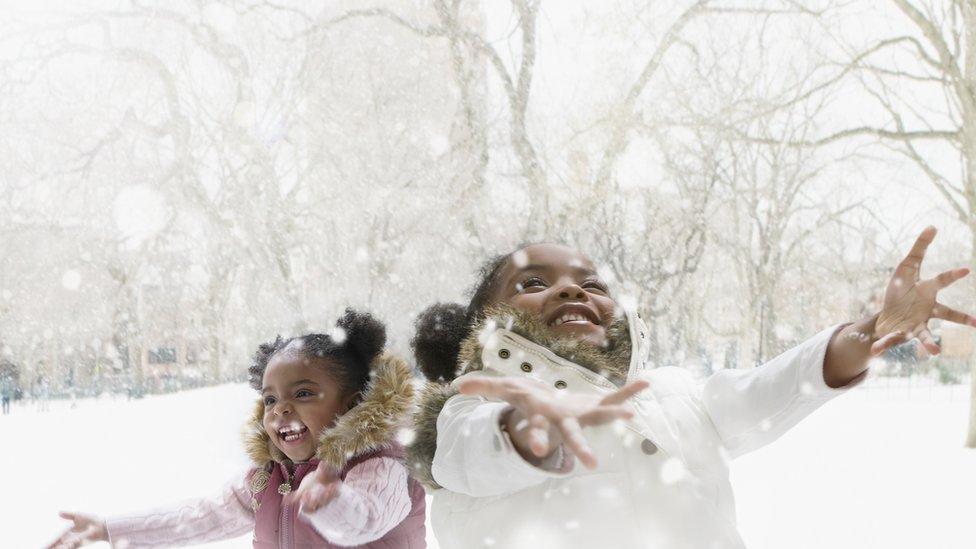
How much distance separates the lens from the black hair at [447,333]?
994 mm

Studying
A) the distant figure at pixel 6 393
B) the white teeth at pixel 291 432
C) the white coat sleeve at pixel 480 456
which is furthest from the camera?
the distant figure at pixel 6 393

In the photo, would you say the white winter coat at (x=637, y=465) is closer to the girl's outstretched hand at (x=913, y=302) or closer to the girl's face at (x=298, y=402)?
the girl's outstretched hand at (x=913, y=302)

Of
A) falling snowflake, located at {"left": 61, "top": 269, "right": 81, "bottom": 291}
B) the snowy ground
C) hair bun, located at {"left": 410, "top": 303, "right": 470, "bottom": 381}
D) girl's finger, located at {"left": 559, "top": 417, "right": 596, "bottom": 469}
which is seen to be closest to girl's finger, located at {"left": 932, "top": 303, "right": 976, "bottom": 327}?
girl's finger, located at {"left": 559, "top": 417, "right": 596, "bottom": 469}

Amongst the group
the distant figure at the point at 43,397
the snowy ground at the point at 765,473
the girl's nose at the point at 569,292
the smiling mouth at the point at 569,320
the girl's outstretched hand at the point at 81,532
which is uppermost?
the girl's nose at the point at 569,292

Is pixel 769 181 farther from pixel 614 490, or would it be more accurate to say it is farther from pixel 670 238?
pixel 614 490

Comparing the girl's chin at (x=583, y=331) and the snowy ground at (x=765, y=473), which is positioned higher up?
the girl's chin at (x=583, y=331)

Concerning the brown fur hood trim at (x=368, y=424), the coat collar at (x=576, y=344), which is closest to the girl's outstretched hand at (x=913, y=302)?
the coat collar at (x=576, y=344)

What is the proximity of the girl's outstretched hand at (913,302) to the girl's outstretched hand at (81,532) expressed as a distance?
0.99 meters

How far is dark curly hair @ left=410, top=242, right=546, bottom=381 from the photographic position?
39.1 inches

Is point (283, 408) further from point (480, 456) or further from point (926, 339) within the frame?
point (926, 339)

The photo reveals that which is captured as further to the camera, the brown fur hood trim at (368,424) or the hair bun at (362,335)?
the hair bun at (362,335)

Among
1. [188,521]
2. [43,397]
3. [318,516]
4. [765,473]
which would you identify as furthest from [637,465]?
[43,397]

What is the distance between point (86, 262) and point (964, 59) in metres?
7.24

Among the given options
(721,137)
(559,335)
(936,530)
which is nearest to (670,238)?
(721,137)
